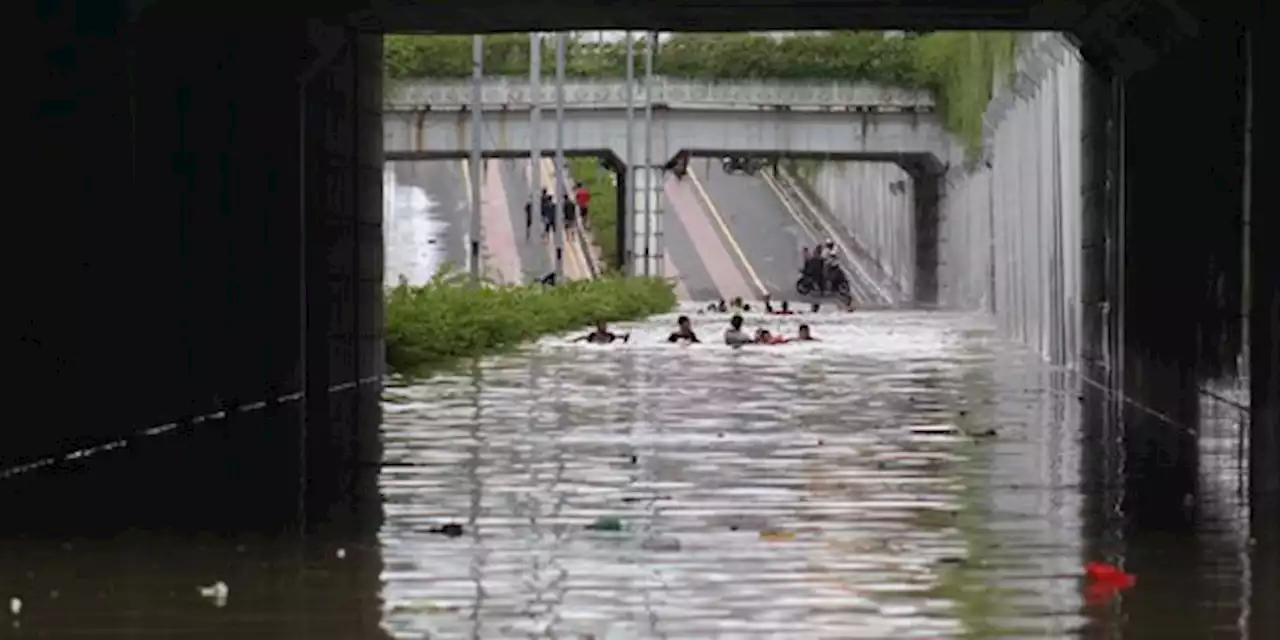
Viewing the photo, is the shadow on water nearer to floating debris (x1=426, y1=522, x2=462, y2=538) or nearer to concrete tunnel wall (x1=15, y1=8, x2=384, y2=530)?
concrete tunnel wall (x1=15, y1=8, x2=384, y2=530)

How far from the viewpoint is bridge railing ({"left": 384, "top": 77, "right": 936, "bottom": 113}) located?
54.3 metres

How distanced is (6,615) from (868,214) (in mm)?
67351

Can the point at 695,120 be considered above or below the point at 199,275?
above

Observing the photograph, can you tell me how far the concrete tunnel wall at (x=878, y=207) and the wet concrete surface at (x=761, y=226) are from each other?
156 centimetres

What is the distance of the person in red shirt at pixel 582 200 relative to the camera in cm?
7241

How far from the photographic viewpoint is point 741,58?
55844 mm

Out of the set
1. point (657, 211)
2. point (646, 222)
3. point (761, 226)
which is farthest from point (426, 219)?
point (657, 211)

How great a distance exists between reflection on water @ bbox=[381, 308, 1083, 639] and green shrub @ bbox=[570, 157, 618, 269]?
5166 cm

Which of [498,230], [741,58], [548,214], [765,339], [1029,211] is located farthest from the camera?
[498,230]

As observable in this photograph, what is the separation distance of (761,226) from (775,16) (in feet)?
199

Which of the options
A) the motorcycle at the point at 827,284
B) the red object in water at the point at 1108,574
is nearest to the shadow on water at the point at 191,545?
the red object in water at the point at 1108,574

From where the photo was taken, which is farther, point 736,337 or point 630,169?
point 630,169

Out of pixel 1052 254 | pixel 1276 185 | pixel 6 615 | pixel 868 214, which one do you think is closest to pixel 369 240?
pixel 1052 254

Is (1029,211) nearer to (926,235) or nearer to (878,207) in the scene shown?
(926,235)
